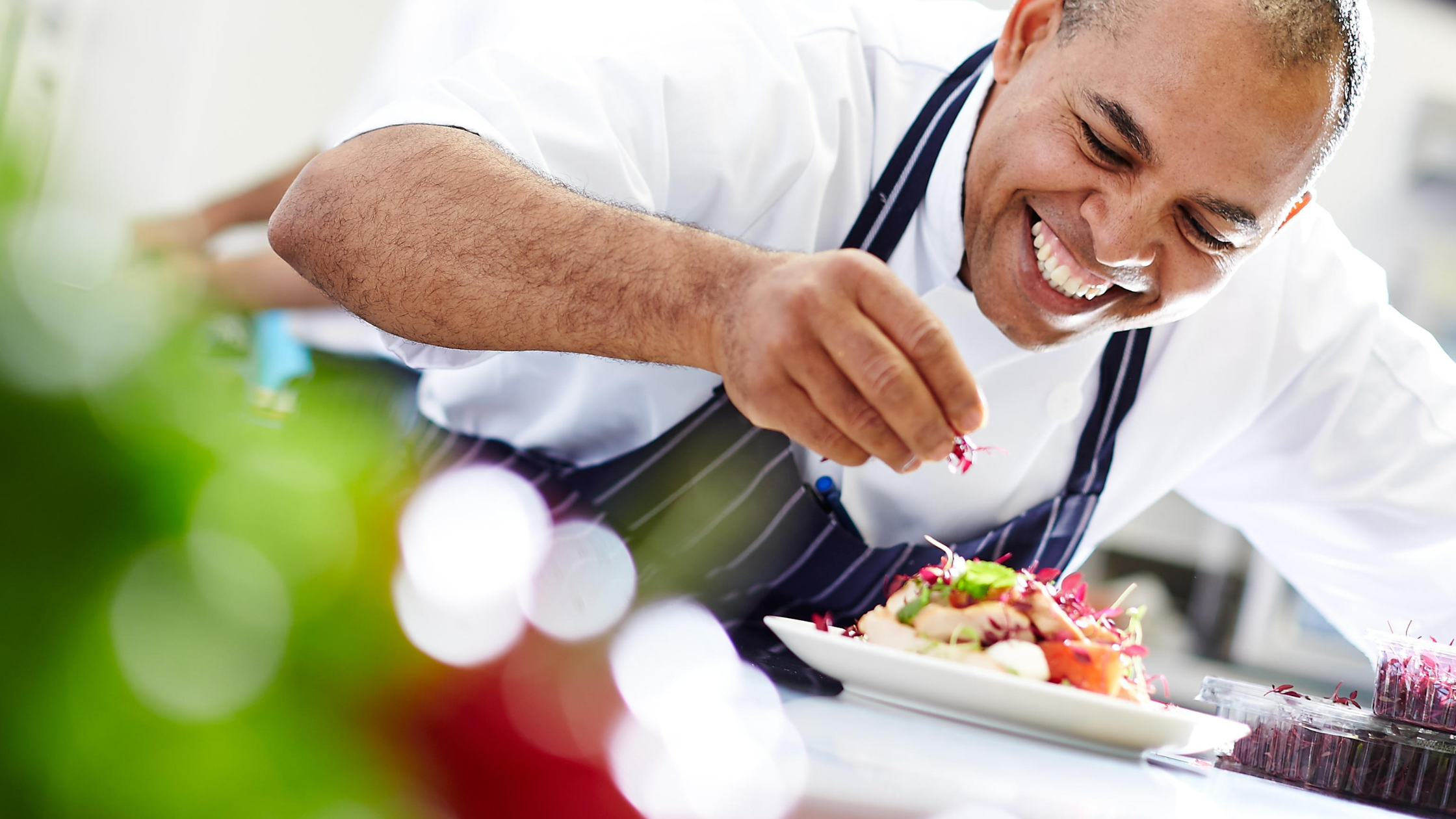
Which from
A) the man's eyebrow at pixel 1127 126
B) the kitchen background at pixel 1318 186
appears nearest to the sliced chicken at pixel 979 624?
the man's eyebrow at pixel 1127 126

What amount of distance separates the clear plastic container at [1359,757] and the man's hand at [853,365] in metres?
0.74

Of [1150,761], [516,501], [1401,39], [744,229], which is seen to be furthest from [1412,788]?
[1401,39]

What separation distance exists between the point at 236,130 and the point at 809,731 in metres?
3.81

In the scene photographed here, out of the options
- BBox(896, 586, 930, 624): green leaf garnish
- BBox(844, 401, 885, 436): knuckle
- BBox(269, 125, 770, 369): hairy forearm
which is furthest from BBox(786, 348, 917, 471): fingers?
BBox(896, 586, 930, 624): green leaf garnish

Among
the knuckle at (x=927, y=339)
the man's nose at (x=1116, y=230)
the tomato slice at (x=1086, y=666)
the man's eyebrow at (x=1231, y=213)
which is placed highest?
the man's eyebrow at (x=1231, y=213)

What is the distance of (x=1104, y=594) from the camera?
468 centimetres

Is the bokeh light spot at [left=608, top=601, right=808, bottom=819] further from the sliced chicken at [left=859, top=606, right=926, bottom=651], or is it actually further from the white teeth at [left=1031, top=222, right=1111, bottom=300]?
the white teeth at [left=1031, top=222, right=1111, bottom=300]

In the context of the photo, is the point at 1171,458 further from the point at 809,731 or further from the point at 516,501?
the point at 809,731

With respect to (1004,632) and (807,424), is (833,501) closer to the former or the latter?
(1004,632)

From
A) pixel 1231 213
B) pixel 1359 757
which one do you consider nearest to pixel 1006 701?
pixel 1359 757

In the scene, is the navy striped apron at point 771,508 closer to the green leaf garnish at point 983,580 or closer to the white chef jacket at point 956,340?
the white chef jacket at point 956,340

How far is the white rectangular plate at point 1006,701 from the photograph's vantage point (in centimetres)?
89

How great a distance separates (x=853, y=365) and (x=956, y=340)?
3.34ft

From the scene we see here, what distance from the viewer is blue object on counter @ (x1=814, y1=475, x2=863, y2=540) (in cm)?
160
